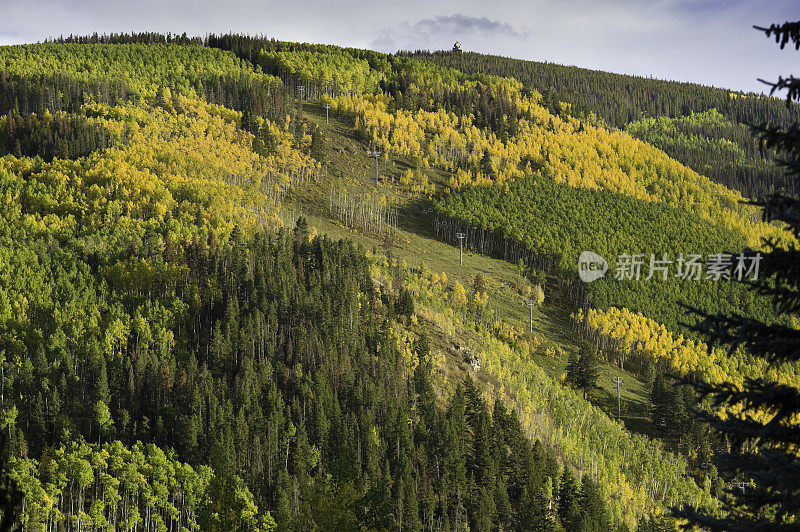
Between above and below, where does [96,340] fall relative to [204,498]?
above

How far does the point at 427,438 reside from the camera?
6068 inches

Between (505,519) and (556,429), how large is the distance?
45440mm

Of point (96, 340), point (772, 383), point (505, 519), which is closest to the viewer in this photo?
point (772, 383)

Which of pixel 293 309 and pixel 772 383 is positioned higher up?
pixel 772 383

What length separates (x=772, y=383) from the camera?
60.7 ft

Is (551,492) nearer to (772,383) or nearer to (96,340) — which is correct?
(96,340)

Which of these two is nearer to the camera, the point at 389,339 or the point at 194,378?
the point at 194,378

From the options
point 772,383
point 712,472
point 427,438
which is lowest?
point 712,472

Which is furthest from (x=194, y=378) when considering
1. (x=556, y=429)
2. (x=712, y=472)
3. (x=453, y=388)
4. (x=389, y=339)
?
(x=712, y=472)

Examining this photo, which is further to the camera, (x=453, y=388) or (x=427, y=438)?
(x=453, y=388)

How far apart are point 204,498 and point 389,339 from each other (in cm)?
5891

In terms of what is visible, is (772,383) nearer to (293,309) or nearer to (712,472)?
(293,309)

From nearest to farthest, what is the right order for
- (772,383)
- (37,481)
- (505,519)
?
1. (772,383)
2. (37,481)
3. (505,519)

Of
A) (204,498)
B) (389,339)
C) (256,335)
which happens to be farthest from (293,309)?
(204,498)
